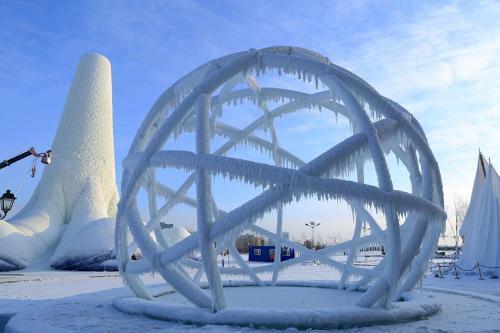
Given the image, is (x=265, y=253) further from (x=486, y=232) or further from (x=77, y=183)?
(x=486, y=232)

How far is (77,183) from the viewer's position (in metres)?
41.4

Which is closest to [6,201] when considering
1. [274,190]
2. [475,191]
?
[274,190]

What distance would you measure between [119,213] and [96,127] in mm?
33174

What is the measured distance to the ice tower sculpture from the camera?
1396 inches

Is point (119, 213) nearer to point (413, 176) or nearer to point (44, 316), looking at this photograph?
point (44, 316)

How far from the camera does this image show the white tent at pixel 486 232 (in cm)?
2764

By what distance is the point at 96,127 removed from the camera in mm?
42750

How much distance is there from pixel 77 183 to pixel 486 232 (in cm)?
3333

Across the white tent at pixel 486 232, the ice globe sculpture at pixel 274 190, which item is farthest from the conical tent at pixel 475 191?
the ice globe sculpture at pixel 274 190

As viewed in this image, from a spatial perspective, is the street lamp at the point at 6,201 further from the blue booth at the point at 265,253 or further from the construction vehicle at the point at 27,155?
the blue booth at the point at 265,253

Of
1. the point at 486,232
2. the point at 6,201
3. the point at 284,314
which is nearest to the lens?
the point at 284,314

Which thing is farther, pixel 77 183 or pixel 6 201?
pixel 77 183

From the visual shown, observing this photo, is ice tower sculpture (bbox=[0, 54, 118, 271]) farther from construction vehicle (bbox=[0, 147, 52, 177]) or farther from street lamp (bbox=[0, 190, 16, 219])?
street lamp (bbox=[0, 190, 16, 219])

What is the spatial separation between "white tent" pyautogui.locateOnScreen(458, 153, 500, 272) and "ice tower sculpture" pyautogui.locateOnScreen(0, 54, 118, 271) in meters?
25.2
